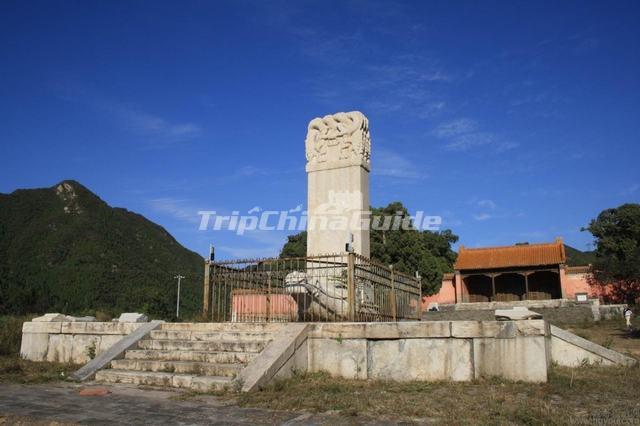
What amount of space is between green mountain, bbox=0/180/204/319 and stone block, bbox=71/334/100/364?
70.7 feet

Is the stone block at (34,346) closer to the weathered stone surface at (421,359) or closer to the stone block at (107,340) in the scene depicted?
the stone block at (107,340)

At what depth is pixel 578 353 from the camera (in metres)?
8.28

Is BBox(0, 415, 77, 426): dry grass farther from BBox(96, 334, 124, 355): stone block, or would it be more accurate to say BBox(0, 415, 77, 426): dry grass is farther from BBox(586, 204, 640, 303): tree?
BBox(586, 204, 640, 303): tree

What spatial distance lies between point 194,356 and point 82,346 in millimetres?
2964

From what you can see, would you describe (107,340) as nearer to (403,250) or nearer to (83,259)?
(403,250)

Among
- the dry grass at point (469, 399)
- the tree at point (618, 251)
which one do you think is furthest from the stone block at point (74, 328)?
the tree at point (618, 251)

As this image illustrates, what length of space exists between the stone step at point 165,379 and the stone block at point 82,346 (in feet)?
6.26

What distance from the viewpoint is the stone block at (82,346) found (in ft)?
29.6

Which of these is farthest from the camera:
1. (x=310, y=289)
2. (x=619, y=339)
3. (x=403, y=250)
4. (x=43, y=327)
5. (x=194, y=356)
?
(x=403, y=250)

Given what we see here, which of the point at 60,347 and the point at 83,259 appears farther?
the point at 83,259

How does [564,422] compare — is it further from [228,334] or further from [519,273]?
[519,273]

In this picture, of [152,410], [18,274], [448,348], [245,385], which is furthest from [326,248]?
[18,274]

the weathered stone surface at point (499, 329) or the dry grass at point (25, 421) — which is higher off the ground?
the weathered stone surface at point (499, 329)

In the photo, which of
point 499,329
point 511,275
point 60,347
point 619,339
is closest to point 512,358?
point 499,329
